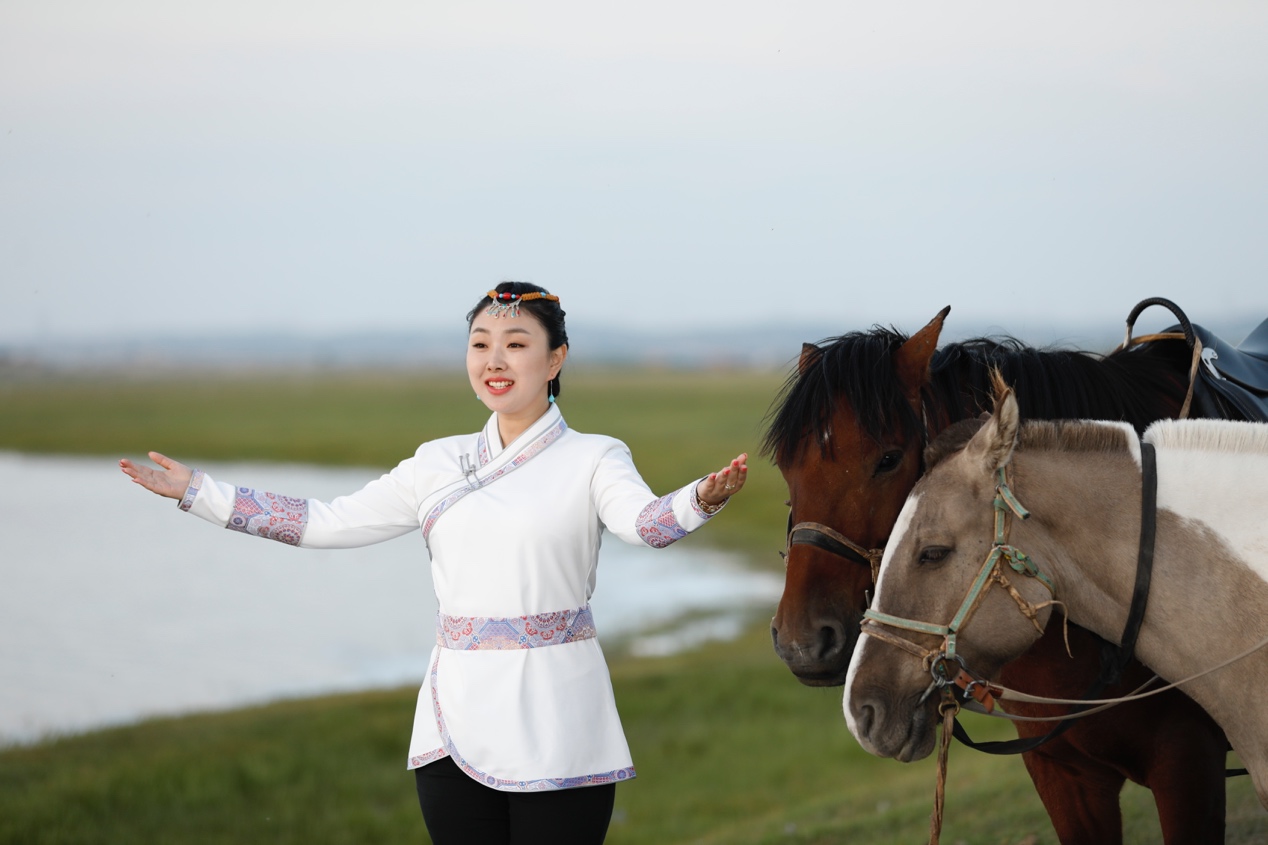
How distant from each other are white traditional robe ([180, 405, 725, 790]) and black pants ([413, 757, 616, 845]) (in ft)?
0.17

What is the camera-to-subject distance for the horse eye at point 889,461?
114 inches

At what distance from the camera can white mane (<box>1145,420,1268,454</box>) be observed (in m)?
2.52

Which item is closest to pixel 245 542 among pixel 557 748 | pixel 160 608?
pixel 160 608

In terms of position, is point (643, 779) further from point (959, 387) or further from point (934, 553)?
point (934, 553)

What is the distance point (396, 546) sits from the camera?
→ 18.9m

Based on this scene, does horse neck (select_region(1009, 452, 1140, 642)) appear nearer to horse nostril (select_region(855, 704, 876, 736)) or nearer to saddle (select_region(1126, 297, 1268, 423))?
horse nostril (select_region(855, 704, 876, 736))

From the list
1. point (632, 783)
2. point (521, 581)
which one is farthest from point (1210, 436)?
point (632, 783)

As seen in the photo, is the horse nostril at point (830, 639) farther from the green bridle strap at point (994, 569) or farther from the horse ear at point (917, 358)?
the horse ear at point (917, 358)

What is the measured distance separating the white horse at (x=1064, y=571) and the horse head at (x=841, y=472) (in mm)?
230

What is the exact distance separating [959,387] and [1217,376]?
0.84m

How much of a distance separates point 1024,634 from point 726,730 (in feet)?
20.8

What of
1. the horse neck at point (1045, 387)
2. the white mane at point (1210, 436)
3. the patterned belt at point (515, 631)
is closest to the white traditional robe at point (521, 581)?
the patterned belt at point (515, 631)

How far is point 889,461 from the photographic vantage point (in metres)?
2.91

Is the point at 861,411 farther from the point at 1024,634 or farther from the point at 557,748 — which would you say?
the point at 557,748
